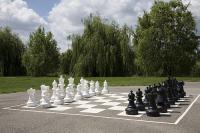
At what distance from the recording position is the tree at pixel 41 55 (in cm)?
4128

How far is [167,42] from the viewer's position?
1369 inches

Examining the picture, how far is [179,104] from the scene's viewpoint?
11.9m

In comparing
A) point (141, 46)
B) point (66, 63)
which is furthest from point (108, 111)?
point (66, 63)

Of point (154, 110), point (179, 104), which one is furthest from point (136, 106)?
point (179, 104)

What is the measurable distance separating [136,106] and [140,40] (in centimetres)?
2483

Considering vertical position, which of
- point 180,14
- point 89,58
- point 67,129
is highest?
point 180,14

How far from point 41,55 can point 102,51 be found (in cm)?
1141

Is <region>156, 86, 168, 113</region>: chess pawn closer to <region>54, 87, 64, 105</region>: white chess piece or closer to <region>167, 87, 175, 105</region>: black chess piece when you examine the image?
<region>167, 87, 175, 105</region>: black chess piece

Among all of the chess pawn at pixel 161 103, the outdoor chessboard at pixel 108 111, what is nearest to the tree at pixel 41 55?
the outdoor chessboard at pixel 108 111

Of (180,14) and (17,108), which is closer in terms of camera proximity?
(17,108)

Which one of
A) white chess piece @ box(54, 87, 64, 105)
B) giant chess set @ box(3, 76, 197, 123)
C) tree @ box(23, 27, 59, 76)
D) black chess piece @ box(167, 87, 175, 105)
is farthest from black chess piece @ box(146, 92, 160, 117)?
tree @ box(23, 27, 59, 76)

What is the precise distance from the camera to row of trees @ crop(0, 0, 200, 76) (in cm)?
3350

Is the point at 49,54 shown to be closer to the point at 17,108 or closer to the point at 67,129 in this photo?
the point at 17,108

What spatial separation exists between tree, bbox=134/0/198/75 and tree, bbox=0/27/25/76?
1481 cm
